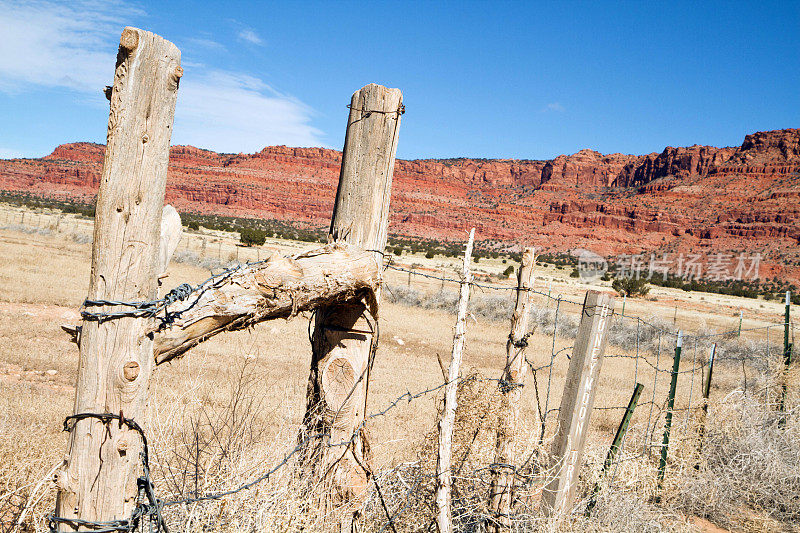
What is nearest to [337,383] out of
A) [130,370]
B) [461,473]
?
[461,473]

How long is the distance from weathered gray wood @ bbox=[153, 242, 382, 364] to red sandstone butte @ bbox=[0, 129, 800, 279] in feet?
276

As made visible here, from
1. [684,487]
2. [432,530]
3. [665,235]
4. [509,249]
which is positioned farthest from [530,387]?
[665,235]

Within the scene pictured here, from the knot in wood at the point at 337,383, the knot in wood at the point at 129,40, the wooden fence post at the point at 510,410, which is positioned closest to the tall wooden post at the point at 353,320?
the knot in wood at the point at 337,383

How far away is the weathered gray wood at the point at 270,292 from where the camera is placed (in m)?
2.17

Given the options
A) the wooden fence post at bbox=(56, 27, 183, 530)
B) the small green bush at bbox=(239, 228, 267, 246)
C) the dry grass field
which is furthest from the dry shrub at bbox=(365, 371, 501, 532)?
the small green bush at bbox=(239, 228, 267, 246)

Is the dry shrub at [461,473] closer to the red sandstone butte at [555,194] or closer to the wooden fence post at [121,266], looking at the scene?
the wooden fence post at [121,266]

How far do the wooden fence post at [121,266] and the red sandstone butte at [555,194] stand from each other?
280 ft

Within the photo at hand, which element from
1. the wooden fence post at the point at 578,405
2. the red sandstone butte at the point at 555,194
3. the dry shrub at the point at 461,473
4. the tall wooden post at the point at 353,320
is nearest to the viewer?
the tall wooden post at the point at 353,320

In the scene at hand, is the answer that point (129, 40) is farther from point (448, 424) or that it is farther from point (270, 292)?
point (448, 424)

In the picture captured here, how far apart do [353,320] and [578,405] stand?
5.39 ft

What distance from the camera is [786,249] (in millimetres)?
81625

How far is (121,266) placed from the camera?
198cm

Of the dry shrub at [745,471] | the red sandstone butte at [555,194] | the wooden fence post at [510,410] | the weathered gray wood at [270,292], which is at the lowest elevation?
the dry shrub at [745,471]

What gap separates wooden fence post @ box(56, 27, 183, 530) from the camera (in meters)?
1.95
